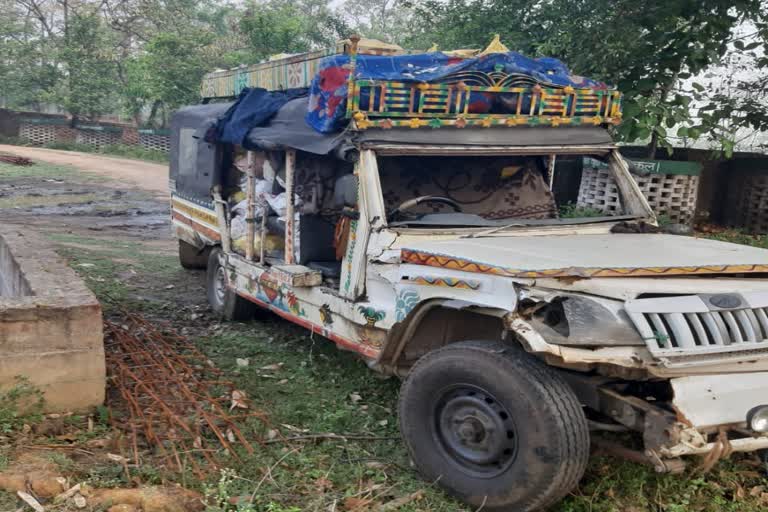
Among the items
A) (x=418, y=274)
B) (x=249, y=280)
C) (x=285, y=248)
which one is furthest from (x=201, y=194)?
(x=418, y=274)

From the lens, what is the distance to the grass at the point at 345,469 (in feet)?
12.1

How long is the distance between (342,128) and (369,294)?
1.08 m

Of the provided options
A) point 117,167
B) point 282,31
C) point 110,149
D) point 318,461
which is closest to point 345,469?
point 318,461

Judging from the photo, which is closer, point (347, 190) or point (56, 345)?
point (56, 345)

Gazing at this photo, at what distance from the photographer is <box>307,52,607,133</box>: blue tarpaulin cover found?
187 inches

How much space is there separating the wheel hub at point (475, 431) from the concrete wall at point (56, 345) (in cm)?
214

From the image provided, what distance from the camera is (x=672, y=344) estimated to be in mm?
3197

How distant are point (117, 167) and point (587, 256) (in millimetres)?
21484

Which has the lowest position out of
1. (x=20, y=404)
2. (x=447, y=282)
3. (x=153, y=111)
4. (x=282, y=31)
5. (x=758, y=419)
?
(x=20, y=404)

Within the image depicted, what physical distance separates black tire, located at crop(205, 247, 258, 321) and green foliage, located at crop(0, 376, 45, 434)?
2.63 metres

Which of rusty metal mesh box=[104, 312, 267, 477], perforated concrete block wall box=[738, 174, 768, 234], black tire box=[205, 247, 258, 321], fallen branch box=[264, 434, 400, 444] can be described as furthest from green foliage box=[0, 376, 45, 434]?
perforated concrete block wall box=[738, 174, 768, 234]

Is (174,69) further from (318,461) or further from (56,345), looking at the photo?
(318,461)

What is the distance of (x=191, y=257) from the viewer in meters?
9.12

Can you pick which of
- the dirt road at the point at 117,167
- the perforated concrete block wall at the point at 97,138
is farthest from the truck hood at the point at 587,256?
the perforated concrete block wall at the point at 97,138
